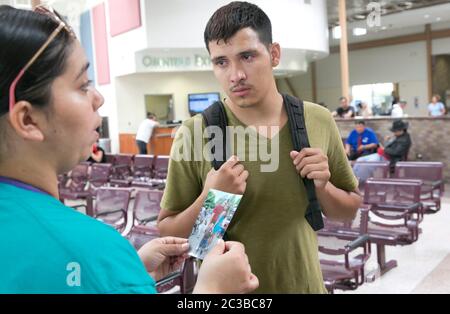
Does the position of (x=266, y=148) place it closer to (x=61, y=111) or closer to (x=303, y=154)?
(x=303, y=154)

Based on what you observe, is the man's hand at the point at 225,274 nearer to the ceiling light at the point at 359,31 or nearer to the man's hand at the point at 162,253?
the man's hand at the point at 162,253

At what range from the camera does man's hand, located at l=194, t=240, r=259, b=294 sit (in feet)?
2.54

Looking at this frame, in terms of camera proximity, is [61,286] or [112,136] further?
[112,136]

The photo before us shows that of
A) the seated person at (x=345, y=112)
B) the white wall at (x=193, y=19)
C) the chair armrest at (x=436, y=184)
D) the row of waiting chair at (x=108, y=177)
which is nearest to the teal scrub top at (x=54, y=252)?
the chair armrest at (x=436, y=184)

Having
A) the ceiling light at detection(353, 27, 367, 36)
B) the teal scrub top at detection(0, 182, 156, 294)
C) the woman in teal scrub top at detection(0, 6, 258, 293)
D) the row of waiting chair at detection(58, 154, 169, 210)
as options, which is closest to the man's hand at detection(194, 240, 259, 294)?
the woman in teal scrub top at detection(0, 6, 258, 293)

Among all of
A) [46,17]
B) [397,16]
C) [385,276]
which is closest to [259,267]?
[46,17]

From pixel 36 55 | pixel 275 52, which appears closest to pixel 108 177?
pixel 275 52

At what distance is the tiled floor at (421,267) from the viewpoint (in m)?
3.92

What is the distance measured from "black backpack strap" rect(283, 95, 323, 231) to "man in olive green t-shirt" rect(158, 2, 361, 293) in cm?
2

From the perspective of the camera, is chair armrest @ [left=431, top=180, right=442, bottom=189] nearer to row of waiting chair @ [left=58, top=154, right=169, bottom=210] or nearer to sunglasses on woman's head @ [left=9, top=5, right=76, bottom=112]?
row of waiting chair @ [left=58, top=154, right=169, bottom=210]

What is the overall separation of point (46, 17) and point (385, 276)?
427 centimetres

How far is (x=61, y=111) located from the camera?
67 centimetres

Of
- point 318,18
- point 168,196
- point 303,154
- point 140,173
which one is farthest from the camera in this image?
point 318,18

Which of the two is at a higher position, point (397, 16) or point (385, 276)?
point (397, 16)
